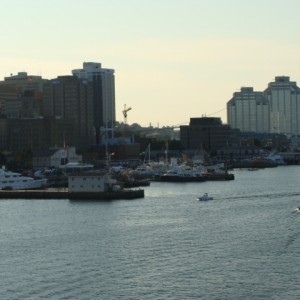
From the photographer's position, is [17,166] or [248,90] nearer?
[17,166]

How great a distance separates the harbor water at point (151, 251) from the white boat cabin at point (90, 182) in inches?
169

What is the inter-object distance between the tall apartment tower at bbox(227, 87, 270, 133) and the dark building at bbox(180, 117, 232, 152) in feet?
198

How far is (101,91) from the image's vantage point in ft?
492

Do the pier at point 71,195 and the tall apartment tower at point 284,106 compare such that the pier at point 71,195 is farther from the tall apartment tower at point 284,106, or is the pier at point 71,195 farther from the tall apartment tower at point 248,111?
the tall apartment tower at point 284,106

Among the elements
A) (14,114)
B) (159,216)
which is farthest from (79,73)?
(159,216)

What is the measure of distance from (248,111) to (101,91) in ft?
162

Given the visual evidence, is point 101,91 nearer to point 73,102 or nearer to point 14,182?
point 73,102

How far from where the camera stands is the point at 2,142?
104938 mm

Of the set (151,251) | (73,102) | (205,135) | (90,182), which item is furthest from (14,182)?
(205,135)

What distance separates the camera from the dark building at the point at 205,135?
127m

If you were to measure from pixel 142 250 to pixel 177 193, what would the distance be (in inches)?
988

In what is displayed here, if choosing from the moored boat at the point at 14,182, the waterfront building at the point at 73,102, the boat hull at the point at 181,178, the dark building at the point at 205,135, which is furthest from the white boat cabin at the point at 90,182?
the dark building at the point at 205,135

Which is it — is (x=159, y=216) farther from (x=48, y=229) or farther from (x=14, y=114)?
(x=14, y=114)

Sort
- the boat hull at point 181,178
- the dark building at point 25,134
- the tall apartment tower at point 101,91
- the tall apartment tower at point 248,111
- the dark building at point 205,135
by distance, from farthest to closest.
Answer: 1. the tall apartment tower at point 248,111
2. the tall apartment tower at point 101,91
3. the dark building at point 205,135
4. the dark building at point 25,134
5. the boat hull at point 181,178
